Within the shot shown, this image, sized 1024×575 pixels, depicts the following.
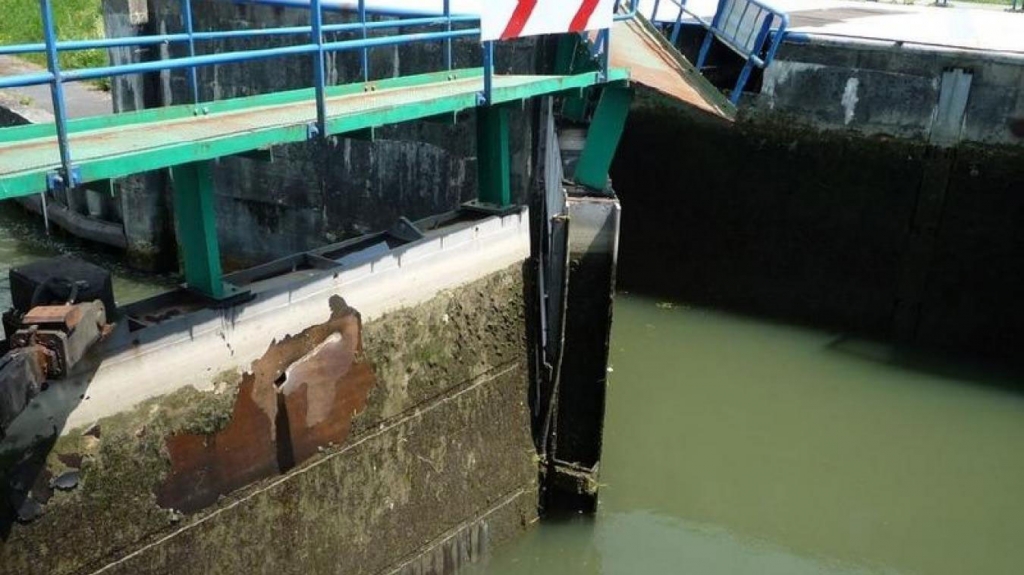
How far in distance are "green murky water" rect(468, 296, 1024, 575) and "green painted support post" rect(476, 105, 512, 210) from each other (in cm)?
243

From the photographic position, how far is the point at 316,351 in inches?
195

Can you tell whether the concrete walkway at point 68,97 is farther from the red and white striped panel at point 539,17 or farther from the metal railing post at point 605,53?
the red and white striped panel at point 539,17

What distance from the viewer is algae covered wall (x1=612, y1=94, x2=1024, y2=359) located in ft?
30.3

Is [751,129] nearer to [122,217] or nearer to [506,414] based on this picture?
[506,414]

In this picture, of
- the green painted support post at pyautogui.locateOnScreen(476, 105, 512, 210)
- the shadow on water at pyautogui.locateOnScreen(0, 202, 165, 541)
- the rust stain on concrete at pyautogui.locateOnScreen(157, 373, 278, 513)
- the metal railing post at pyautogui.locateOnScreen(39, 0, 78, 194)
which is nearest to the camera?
the metal railing post at pyautogui.locateOnScreen(39, 0, 78, 194)

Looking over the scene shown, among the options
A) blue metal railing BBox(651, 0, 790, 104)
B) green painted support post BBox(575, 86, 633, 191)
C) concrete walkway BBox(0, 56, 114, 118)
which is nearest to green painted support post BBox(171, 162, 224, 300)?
A: green painted support post BBox(575, 86, 633, 191)

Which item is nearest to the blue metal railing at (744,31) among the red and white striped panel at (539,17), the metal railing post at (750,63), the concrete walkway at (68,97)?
the metal railing post at (750,63)

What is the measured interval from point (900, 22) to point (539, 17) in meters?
8.48

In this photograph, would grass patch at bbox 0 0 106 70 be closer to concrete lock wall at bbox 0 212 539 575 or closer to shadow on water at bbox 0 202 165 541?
concrete lock wall at bbox 0 212 539 575

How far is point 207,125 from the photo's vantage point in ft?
14.8

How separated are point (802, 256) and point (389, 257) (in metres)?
6.17

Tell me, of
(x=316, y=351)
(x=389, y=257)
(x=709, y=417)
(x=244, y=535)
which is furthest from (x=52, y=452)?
(x=709, y=417)

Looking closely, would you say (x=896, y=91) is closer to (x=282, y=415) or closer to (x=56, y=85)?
(x=282, y=415)

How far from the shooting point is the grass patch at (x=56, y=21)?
696 inches
